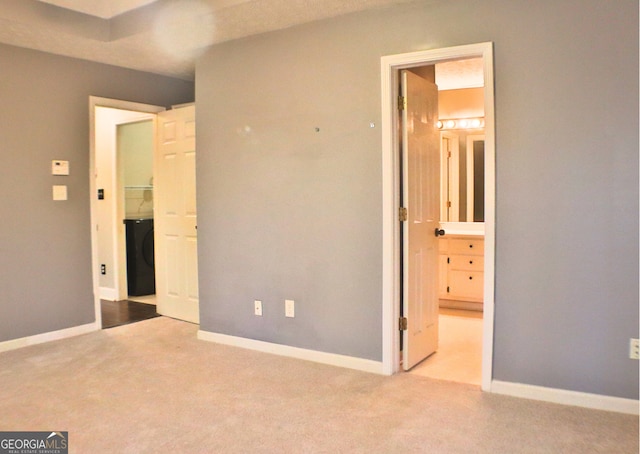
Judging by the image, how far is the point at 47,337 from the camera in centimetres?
417

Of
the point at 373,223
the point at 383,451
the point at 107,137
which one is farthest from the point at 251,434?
the point at 107,137

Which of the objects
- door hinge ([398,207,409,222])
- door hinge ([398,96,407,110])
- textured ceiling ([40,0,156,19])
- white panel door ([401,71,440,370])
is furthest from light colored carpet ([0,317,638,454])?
textured ceiling ([40,0,156,19])

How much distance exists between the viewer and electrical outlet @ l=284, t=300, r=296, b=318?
3.72m

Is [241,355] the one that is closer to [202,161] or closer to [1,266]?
[202,161]

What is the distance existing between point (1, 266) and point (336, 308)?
2.64m

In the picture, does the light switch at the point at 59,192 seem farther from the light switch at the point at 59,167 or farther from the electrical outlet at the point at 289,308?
the electrical outlet at the point at 289,308

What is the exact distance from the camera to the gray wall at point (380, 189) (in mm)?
2674

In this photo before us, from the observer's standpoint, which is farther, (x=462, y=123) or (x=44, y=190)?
(x=462, y=123)

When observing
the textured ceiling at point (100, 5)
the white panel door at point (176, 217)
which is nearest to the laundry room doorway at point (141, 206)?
the white panel door at point (176, 217)

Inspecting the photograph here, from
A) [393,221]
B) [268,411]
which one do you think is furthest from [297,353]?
[393,221]

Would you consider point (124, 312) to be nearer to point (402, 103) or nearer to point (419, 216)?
point (419, 216)

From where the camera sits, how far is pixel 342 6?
3193 millimetres

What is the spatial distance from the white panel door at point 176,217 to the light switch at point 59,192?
3.05 feet

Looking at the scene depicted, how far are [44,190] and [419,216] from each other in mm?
3057
